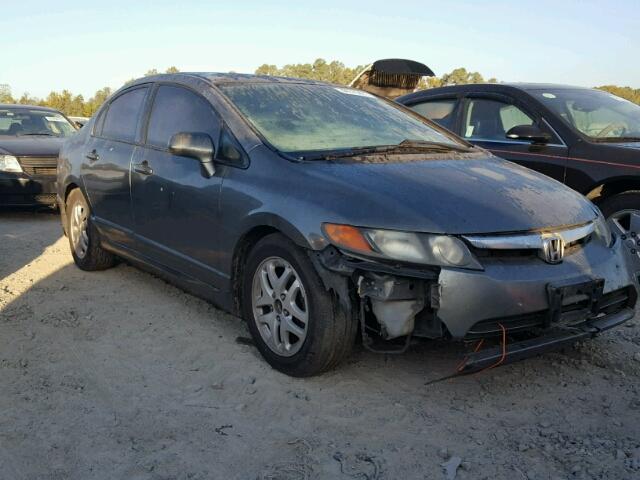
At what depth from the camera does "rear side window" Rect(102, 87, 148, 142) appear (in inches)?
197

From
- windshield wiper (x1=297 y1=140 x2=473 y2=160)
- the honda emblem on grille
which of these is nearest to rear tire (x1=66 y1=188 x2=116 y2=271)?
windshield wiper (x1=297 y1=140 x2=473 y2=160)

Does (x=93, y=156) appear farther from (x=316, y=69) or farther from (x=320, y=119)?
(x=316, y=69)

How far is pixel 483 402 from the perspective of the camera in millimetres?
3260

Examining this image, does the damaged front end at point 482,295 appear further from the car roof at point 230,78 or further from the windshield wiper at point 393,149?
the car roof at point 230,78

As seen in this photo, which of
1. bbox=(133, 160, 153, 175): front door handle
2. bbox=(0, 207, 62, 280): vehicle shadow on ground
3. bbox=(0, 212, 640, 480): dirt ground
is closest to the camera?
bbox=(0, 212, 640, 480): dirt ground

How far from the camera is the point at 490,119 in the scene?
242 inches

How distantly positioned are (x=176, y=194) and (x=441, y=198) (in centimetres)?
182

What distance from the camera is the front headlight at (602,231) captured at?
3584 millimetres

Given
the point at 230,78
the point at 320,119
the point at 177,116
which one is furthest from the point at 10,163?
the point at 320,119

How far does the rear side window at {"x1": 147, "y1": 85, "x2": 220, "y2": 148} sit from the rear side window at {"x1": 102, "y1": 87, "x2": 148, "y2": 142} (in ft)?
0.80

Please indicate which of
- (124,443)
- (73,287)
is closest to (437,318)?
(124,443)

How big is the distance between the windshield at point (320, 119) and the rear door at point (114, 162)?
1.05 metres

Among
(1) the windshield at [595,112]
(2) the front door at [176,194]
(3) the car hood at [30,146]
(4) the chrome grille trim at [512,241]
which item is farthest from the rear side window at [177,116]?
(3) the car hood at [30,146]

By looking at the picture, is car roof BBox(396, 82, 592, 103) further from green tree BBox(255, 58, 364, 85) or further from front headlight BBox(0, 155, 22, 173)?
green tree BBox(255, 58, 364, 85)
